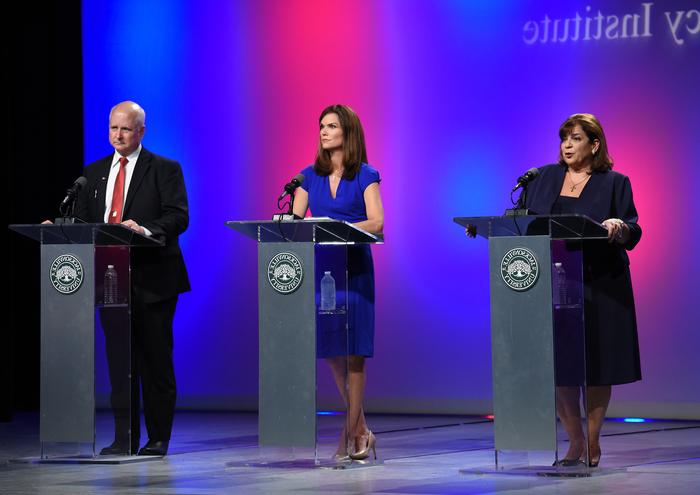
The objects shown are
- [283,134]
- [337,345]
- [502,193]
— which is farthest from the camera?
[283,134]

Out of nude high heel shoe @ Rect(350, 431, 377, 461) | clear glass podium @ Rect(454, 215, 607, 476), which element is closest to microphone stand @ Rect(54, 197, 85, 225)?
nude high heel shoe @ Rect(350, 431, 377, 461)

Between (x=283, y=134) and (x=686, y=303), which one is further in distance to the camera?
(x=283, y=134)

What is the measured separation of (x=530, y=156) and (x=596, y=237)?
3240mm

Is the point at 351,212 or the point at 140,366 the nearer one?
the point at 351,212

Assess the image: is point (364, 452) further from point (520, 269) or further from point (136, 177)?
point (136, 177)

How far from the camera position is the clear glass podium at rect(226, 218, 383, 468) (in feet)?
17.7

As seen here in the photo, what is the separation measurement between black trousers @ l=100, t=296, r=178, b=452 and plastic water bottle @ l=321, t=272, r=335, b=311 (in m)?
1.05

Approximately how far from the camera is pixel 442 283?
27.9 feet

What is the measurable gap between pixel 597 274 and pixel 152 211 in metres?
2.19

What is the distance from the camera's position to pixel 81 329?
5.83 meters

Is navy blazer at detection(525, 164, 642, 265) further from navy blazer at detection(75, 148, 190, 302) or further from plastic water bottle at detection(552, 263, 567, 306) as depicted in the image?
navy blazer at detection(75, 148, 190, 302)

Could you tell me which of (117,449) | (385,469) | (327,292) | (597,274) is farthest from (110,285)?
(597,274)

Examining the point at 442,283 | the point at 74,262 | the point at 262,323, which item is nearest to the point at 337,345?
the point at 262,323

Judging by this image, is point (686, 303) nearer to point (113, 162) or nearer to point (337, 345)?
point (337, 345)
